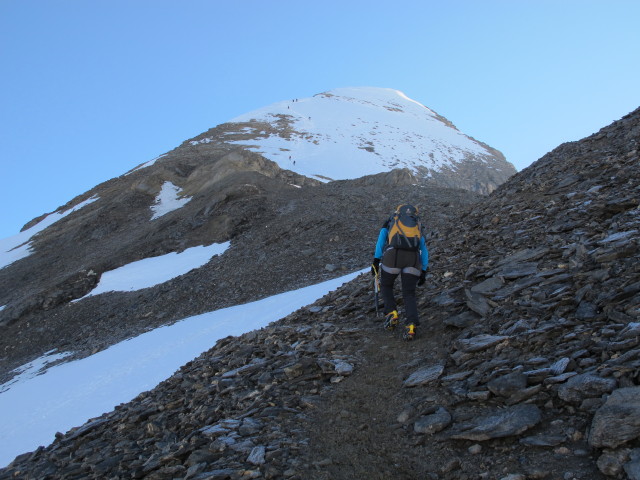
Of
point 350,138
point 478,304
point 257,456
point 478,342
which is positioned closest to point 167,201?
point 478,304

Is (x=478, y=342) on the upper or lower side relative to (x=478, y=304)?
lower

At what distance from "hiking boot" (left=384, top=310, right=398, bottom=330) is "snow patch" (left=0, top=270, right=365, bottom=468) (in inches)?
199

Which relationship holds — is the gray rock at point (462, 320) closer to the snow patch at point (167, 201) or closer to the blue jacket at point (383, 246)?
the blue jacket at point (383, 246)

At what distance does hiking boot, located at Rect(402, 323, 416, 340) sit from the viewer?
6484mm

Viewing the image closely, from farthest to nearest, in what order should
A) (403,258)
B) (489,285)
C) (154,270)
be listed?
(154,270)
(403,258)
(489,285)

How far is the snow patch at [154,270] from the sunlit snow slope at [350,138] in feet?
83.5

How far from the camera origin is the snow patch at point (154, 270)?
22.4 meters

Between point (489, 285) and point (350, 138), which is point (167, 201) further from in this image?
point (350, 138)

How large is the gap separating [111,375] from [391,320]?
8.77 meters

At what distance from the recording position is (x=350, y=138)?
7600 centimetres

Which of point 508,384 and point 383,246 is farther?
point 383,246

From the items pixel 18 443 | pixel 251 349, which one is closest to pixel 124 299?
pixel 18 443

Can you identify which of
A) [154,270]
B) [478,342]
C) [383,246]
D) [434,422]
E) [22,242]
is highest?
[22,242]

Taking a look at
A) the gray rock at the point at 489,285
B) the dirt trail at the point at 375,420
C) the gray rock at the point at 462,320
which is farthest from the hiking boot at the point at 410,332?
the gray rock at the point at 489,285
